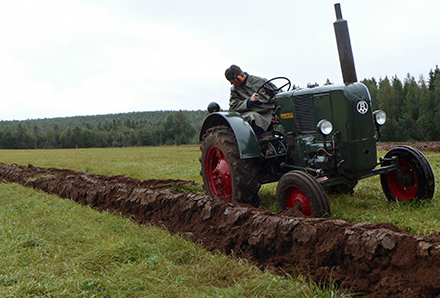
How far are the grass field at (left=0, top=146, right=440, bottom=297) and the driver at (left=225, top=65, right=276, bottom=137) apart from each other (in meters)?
1.28

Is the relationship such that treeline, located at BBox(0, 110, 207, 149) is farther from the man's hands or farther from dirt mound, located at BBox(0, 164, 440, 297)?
dirt mound, located at BBox(0, 164, 440, 297)

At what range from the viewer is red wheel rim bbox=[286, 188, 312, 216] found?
3938mm

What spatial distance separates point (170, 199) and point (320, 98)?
237 centimetres

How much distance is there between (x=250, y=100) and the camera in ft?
16.6

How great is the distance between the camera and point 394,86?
188ft

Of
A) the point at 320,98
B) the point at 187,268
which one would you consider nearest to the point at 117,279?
the point at 187,268

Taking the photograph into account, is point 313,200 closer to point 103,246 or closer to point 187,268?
point 187,268

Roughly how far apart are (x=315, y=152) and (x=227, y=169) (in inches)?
51.9

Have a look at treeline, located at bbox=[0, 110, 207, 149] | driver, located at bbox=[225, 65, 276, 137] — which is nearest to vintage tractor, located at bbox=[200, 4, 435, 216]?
driver, located at bbox=[225, 65, 276, 137]

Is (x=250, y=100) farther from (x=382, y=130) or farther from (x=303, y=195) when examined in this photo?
(x=382, y=130)

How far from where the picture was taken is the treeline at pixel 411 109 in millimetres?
48562

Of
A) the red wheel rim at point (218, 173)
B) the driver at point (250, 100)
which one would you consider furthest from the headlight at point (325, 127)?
the red wheel rim at point (218, 173)

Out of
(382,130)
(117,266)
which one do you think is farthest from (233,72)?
(382,130)

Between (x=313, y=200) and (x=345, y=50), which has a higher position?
(x=345, y=50)
